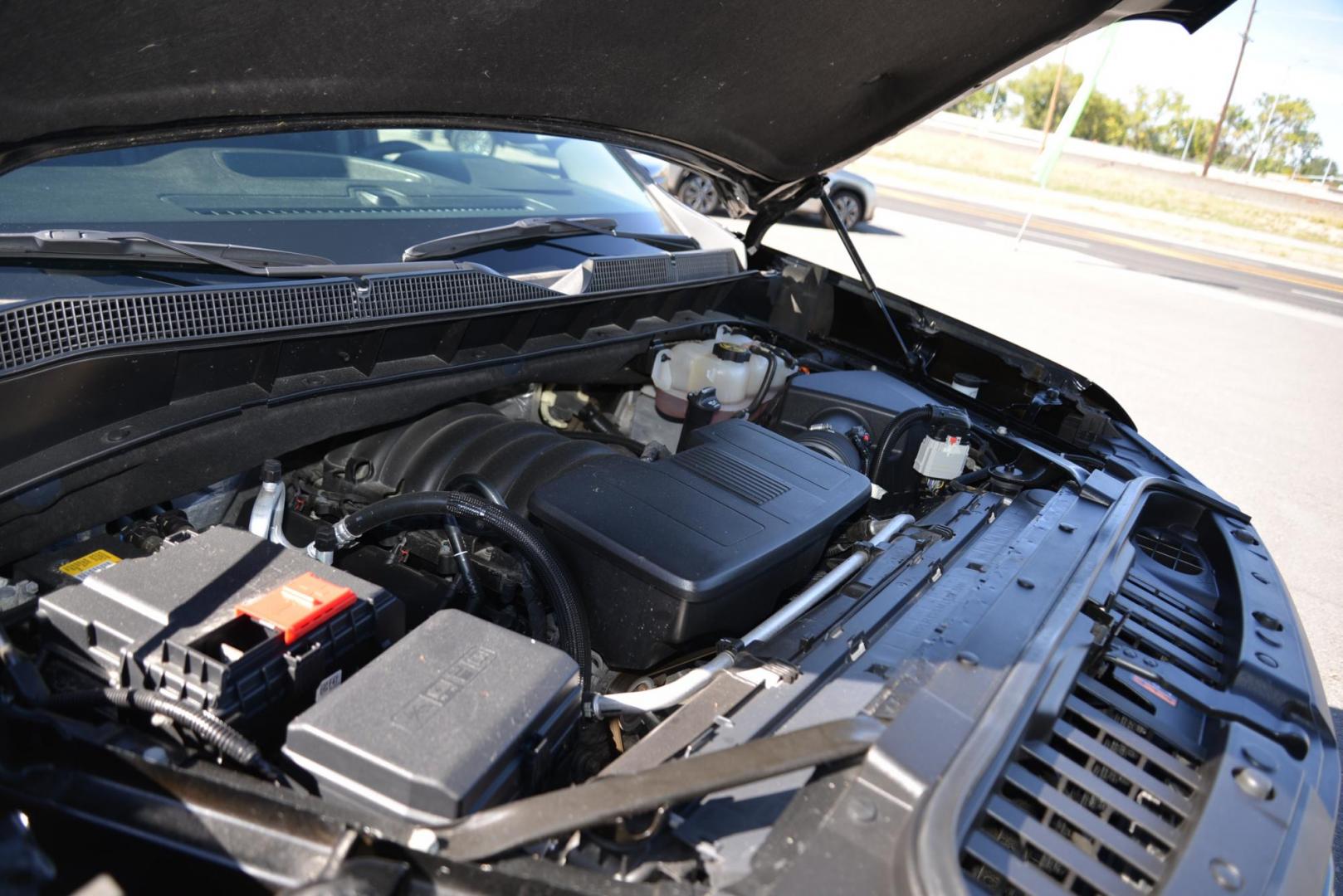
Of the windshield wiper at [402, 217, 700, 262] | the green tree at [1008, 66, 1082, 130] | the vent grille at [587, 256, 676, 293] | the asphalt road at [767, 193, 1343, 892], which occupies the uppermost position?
the green tree at [1008, 66, 1082, 130]

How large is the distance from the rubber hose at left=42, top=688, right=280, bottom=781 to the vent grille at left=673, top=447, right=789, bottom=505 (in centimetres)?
96

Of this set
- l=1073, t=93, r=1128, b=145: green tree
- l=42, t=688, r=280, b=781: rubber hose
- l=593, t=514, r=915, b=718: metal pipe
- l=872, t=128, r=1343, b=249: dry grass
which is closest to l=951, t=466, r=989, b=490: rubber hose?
l=593, t=514, r=915, b=718: metal pipe

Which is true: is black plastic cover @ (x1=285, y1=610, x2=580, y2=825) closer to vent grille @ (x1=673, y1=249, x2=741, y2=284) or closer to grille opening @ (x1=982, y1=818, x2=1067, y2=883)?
grille opening @ (x1=982, y1=818, x2=1067, y2=883)

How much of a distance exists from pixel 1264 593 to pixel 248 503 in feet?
Answer: 6.78

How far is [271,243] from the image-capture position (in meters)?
1.82

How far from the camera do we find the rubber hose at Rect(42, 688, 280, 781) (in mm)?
1048

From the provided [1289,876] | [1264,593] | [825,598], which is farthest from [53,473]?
[1264,593]

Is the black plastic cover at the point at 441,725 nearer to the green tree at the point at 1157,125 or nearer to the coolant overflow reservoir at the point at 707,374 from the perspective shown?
the coolant overflow reservoir at the point at 707,374

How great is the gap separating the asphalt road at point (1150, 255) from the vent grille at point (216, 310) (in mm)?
12349

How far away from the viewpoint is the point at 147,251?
156cm

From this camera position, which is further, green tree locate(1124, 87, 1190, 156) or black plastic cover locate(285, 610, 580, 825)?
green tree locate(1124, 87, 1190, 156)

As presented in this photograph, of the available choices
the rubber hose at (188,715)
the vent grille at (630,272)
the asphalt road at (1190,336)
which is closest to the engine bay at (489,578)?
the rubber hose at (188,715)

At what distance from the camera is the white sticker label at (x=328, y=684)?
1.21 metres

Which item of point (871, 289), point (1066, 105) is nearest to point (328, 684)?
point (871, 289)
